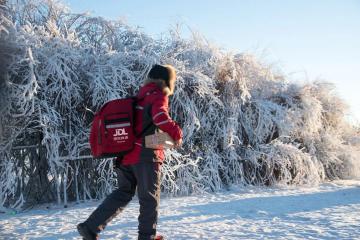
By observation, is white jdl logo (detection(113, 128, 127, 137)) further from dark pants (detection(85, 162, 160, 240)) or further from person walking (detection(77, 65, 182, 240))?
dark pants (detection(85, 162, 160, 240))

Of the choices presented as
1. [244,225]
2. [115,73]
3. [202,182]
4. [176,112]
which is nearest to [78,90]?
[115,73]

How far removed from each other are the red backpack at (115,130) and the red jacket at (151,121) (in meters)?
0.06

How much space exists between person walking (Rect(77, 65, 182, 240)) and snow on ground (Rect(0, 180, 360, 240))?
0.84 metres

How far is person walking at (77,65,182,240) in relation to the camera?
3.56 m

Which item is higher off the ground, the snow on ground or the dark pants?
the dark pants

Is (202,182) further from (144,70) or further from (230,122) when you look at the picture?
(144,70)

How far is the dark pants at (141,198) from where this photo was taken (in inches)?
142

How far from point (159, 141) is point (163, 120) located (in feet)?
0.73

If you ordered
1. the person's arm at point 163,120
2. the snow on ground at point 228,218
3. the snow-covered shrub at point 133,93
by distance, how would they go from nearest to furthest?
the person's arm at point 163,120, the snow on ground at point 228,218, the snow-covered shrub at point 133,93

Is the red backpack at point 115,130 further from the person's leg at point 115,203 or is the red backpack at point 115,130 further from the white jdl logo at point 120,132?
the person's leg at point 115,203

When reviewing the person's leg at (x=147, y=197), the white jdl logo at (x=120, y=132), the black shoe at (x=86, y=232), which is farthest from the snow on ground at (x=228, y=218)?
the white jdl logo at (x=120, y=132)

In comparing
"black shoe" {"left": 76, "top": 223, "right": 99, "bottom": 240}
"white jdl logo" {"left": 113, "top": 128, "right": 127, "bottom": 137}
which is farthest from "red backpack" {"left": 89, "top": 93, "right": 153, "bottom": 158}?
"black shoe" {"left": 76, "top": 223, "right": 99, "bottom": 240}

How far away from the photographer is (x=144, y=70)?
7832 millimetres

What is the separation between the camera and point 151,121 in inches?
144
